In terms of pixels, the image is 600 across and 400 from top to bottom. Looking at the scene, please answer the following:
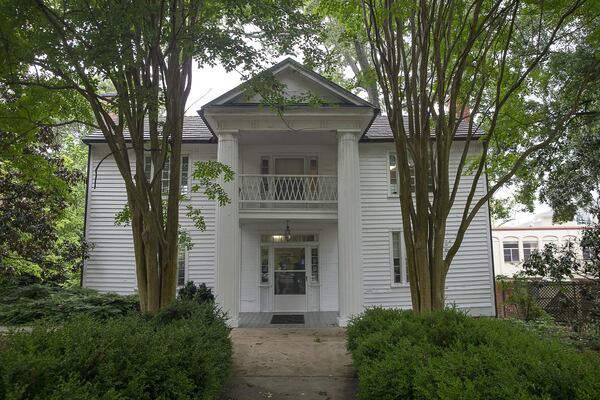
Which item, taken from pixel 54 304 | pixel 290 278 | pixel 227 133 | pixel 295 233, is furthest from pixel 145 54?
pixel 290 278

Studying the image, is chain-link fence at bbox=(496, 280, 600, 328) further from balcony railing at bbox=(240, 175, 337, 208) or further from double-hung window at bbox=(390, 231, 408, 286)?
balcony railing at bbox=(240, 175, 337, 208)

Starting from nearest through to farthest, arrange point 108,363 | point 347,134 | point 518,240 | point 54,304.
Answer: point 108,363 < point 54,304 < point 347,134 < point 518,240

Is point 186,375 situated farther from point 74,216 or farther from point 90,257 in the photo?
point 74,216

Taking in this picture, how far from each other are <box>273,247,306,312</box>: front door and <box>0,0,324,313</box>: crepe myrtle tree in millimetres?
8323

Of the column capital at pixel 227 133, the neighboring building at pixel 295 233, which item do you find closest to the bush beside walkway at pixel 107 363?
the column capital at pixel 227 133

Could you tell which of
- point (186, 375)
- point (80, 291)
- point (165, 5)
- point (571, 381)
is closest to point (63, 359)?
point (186, 375)

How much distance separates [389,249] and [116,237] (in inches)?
358

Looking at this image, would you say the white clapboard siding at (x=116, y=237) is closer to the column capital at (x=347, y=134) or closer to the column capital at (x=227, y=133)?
the column capital at (x=227, y=133)

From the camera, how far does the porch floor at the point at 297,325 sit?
11.6 metres

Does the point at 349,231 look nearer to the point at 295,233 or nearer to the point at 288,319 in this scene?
the point at 295,233

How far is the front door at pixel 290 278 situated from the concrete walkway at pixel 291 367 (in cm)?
397

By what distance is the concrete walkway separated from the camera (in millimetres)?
5762

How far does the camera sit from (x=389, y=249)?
1420cm

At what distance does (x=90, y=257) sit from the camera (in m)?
13.9
